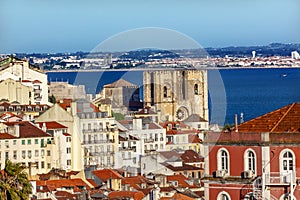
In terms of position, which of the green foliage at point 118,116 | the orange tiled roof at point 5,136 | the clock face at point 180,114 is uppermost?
the orange tiled roof at point 5,136

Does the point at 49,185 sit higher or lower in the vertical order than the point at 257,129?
lower

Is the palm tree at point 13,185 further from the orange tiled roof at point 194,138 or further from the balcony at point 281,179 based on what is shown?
the orange tiled roof at point 194,138

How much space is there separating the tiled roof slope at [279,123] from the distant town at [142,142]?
0.5 inches

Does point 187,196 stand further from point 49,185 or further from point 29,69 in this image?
point 29,69

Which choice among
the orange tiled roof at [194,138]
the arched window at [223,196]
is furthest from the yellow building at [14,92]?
the arched window at [223,196]

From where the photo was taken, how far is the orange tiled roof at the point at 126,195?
2893 cm

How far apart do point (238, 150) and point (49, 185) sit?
12.0m

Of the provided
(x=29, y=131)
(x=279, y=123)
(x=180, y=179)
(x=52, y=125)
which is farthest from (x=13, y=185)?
(x=52, y=125)

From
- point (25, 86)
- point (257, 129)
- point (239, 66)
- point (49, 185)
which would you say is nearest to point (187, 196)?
point (49, 185)

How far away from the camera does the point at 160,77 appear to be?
250 ft

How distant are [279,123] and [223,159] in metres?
0.98

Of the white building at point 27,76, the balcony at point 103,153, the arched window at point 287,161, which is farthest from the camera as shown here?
the white building at point 27,76

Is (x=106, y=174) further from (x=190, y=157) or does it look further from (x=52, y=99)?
(x=52, y=99)

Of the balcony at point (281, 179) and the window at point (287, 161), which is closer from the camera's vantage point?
the balcony at point (281, 179)
